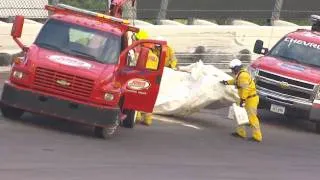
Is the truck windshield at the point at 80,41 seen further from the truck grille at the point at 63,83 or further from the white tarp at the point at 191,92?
the white tarp at the point at 191,92

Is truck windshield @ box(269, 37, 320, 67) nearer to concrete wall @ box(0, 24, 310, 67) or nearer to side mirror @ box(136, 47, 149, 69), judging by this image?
concrete wall @ box(0, 24, 310, 67)

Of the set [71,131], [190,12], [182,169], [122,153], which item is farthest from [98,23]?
[190,12]

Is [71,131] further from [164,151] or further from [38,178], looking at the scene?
[38,178]

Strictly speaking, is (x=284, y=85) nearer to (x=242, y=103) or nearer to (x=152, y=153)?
(x=242, y=103)

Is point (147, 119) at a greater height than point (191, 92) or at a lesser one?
lesser

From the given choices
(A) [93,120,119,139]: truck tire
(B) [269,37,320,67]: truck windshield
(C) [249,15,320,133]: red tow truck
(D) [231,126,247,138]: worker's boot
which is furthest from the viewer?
(B) [269,37,320,67]: truck windshield

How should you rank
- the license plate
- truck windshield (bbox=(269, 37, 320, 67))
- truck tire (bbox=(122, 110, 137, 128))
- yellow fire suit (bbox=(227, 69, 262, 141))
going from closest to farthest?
1. truck tire (bbox=(122, 110, 137, 128))
2. yellow fire suit (bbox=(227, 69, 262, 141))
3. the license plate
4. truck windshield (bbox=(269, 37, 320, 67))

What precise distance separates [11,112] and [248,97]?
4.62 meters

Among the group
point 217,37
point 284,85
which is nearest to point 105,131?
point 284,85

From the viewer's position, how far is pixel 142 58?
13.8 m

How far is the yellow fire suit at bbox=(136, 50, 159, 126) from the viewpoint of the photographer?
1453cm

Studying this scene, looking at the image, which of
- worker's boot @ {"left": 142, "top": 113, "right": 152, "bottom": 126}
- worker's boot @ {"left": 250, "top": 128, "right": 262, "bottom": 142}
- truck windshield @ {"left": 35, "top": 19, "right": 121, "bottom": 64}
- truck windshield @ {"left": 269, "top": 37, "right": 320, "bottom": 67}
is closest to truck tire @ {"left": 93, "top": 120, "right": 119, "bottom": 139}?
truck windshield @ {"left": 35, "top": 19, "right": 121, "bottom": 64}

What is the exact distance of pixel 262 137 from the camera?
16.0 meters

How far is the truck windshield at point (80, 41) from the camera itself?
44.0ft
